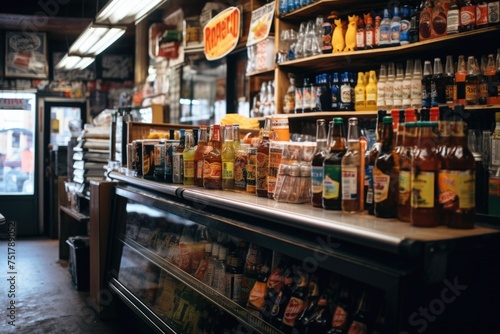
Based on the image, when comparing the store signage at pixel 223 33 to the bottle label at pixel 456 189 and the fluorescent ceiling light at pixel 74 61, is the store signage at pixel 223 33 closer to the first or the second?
the fluorescent ceiling light at pixel 74 61

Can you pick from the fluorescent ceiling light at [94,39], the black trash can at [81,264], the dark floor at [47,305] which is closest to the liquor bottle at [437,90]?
the dark floor at [47,305]

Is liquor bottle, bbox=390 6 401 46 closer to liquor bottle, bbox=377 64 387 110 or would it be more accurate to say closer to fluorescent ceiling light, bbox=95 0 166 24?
liquor bottle, bbox=377 64 387 110

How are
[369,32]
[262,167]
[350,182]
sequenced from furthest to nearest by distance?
[369,32]
[262,167]
[350,182]

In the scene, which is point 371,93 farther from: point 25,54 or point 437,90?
point 25,54

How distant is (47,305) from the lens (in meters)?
4.20

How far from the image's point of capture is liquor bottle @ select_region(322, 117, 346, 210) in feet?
5.83

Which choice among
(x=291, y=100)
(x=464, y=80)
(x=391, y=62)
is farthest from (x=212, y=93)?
(x=464, y=80)

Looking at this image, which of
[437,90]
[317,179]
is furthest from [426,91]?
[317,179]

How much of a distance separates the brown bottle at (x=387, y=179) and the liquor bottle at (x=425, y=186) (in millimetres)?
112

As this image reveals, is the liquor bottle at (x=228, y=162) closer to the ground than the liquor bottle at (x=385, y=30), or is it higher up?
closer to the ground

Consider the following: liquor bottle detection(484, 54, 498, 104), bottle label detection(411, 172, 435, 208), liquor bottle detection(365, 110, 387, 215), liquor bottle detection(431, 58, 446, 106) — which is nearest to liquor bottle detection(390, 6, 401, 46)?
liquor bottle detection(431, 58, 446, 106)

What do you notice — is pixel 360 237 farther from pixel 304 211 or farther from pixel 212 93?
pixel 212 93

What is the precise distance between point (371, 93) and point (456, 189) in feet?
8.28

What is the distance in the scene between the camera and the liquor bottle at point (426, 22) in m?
3.53
